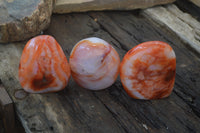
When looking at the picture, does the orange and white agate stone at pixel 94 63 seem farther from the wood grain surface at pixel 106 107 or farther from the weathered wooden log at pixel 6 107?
the weathered wooden log at pixel 6 107

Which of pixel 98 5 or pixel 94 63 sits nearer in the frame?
pixel 94 63

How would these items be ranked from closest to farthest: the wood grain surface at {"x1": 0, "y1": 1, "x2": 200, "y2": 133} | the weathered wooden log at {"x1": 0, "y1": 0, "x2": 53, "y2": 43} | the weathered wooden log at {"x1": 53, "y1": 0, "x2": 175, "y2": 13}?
the wood grain surface at {"x1": 0, "y1": 1, "x2": 200, "y2": 133}, the weathered wooden log at {"x1": 0, "y1": 0, "x2": 53, "y2": 43}, the weathered wooden log at {"x1": 53, "y1": 0, "x2": 175, "y2": 13}

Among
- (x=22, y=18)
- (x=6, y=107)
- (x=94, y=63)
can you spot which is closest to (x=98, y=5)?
(x=22, y=18)

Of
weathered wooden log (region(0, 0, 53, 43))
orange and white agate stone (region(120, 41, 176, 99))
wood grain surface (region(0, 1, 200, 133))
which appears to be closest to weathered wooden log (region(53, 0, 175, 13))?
weathered wooden log (region(0, 0, 53, 43))

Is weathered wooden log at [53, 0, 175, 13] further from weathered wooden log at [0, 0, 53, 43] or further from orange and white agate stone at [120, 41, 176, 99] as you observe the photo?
orange and white agate stone at [120, 41, 176, 99]

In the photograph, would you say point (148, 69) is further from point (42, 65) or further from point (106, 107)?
point (42, 65)

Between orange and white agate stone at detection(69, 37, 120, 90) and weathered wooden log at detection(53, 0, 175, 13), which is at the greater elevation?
orange and white agate stone at detection(69, 37, 120, 90)
